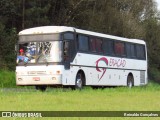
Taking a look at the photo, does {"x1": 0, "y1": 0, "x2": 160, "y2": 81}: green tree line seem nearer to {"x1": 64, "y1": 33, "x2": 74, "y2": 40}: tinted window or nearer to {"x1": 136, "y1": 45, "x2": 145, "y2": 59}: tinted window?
{"x1": 136, "y1": 45, "x2": 145, "y2": 59}: tinted window

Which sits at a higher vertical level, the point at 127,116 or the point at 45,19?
the point at 45,19

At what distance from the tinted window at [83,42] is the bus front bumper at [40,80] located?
2.60 meters

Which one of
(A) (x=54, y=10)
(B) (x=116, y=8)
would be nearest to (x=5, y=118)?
(A) (x=54, y=10)

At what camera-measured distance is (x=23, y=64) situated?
2427 centimetres

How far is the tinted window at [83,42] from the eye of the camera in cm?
2554

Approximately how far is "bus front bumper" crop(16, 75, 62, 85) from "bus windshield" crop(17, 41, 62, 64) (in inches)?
31.0

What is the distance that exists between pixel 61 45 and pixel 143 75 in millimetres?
10796

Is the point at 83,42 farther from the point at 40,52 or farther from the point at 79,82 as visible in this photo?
Result: the point at 40,52

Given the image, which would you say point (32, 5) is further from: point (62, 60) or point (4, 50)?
point (62, 60)

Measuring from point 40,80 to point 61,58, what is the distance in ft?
4.92

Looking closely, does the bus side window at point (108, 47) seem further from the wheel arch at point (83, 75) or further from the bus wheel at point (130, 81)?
the wheel arch at point (83, 75)

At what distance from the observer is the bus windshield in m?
23.8

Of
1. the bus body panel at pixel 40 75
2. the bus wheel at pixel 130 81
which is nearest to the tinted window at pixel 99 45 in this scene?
the bus wheel at pixel 130 81

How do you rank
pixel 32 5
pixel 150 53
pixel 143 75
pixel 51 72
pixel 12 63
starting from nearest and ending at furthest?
pixel 51 72, pixel 143 75, pixel 12 63, pixel 32 5, pixel 150 53
